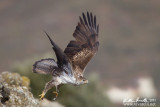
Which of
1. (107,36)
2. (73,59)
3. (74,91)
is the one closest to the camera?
(73,59)

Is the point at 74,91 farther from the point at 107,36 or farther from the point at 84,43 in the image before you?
the point at 107,36

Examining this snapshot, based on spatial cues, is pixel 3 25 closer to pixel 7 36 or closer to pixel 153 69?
pixel 7 36

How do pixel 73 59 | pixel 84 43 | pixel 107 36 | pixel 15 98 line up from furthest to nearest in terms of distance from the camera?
pixel 107 36 < pixel 84 43 < pixel 73 59 < pixel 15 98

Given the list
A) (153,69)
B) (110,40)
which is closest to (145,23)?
(110,40)

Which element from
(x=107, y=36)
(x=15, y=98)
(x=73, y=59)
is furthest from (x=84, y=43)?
(x=107, y=36)

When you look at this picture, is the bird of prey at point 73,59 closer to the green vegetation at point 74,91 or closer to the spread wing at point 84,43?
the spread wing at point 84,43

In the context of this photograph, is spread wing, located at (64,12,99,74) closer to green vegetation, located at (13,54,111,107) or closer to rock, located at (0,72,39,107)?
rock, located at (0,72,39,107)

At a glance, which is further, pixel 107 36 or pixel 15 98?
pixel 107 36
